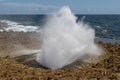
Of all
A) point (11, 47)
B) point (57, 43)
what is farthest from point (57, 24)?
point (11, 47)

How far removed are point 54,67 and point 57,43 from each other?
2.27 metres

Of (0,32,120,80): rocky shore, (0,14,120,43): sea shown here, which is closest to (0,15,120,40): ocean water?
(0,14,120,43): sea

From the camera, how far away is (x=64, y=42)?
77.7 ft

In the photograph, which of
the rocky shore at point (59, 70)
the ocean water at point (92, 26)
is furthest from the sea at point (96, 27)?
the rocky shore at point (59, 70)

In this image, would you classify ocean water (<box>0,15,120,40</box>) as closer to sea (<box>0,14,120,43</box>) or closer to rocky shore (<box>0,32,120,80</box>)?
sea (<box>0,14,120,43</box>)

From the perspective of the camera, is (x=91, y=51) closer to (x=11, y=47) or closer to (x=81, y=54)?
(x=81, y=54)

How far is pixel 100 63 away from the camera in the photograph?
21578 mm

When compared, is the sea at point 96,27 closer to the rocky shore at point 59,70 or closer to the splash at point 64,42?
the splash at point 64,42

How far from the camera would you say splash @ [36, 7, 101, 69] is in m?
22.4

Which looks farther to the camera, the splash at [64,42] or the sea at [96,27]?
the sea at [96,27]

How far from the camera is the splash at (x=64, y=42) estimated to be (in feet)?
73.6

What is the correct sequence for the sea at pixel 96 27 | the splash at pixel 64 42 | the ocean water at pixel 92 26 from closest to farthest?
the splash at pixel 64 42 < the sea at pixel 96 27 < the ocean water at pixel 92 26

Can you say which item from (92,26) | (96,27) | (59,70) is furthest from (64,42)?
(92,26)

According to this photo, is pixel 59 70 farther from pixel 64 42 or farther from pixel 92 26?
pixel 92 26
